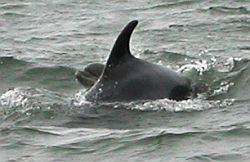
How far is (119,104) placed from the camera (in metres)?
12.4

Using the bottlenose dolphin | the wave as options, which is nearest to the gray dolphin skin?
the bottlenose dolphin

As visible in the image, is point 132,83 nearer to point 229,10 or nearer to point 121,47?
point 121,47

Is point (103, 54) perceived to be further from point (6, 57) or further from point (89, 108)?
point (89, 108)

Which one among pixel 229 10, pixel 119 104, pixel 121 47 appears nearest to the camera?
pixel 121 47

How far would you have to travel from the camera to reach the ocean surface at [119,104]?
1093cm

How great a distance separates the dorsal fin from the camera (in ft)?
39.5

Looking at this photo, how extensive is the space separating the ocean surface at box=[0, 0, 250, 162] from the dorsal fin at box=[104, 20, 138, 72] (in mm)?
590

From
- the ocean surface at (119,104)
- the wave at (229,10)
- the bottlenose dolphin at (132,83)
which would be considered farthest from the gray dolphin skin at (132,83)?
the wave at (229,10)

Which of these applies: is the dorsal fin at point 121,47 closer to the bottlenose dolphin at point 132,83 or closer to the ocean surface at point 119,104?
the bottlenose dolphin at point 132,83

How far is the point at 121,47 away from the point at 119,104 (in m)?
0.78

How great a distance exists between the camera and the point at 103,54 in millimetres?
17031

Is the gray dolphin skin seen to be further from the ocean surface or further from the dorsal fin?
the ocean surface

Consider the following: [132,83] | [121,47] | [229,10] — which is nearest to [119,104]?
[132,83]

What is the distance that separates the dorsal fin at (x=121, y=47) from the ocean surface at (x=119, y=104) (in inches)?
23.2
